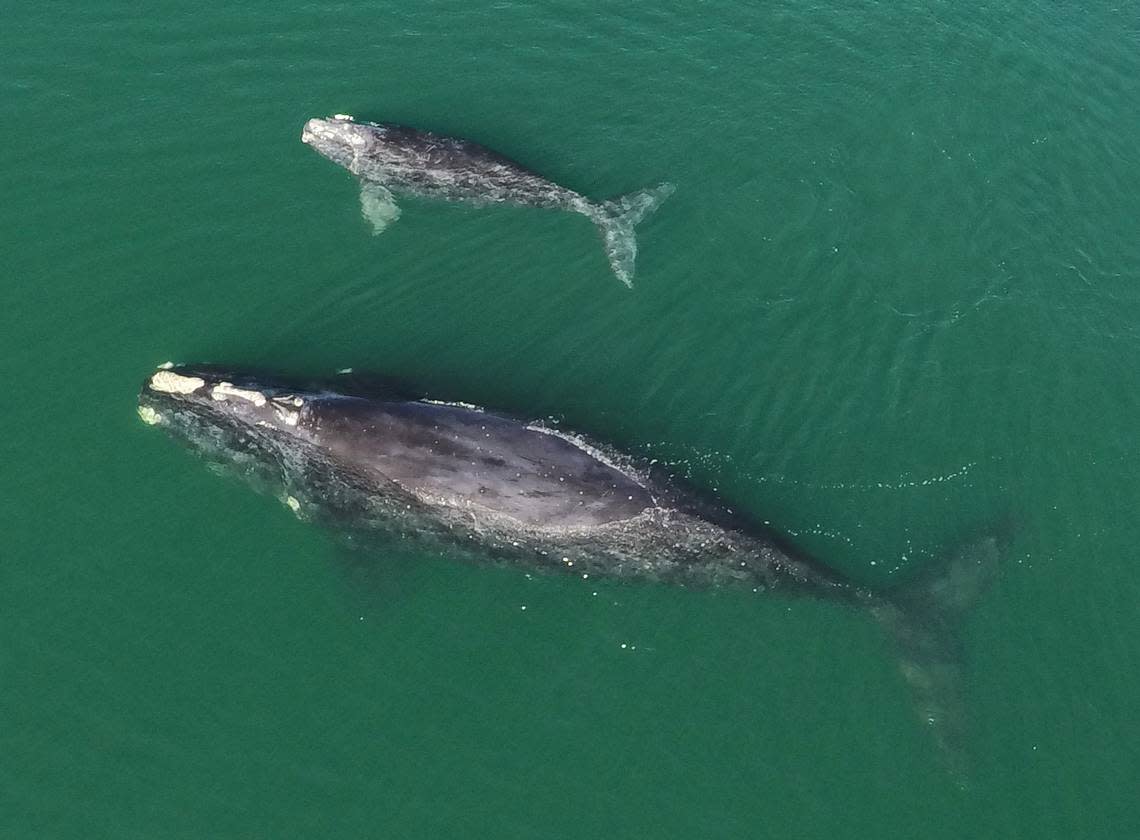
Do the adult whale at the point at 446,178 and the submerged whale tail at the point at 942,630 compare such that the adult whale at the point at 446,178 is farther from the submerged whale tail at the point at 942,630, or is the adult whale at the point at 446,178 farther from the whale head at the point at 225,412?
the submerged whale tail at the point at 942,630

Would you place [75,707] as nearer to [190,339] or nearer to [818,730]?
[190,339]

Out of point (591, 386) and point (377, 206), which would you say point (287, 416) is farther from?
point (377, 206)

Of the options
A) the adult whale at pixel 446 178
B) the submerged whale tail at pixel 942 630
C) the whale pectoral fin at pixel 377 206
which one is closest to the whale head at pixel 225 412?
the whale pectoral fin at pixel 377 206

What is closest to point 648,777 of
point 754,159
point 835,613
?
point 835,613

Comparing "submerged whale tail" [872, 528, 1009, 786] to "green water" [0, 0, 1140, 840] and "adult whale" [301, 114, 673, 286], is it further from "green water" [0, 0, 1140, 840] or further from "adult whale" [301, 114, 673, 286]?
"adult whale" [301, 114, 673, 286]

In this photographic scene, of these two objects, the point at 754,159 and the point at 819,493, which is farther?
the point at 754,159

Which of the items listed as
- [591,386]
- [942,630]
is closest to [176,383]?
[591,386]
